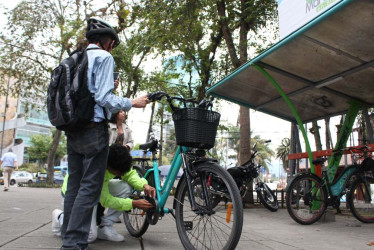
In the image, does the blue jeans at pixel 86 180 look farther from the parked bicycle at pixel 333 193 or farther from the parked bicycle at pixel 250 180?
the parked bicycle at pixel 250 180

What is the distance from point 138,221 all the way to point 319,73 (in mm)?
4106

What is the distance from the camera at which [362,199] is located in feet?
18.1

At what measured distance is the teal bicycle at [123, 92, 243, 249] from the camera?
259 cm

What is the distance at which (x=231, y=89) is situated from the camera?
7223 millimetres

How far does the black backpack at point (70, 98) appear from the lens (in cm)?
249

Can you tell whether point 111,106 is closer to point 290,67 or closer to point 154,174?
point 154,174

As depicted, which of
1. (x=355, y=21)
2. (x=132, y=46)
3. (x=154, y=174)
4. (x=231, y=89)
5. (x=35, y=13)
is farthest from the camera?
(x=35, y=13)

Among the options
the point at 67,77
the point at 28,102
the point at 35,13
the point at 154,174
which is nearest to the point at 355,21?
the point at 154,174

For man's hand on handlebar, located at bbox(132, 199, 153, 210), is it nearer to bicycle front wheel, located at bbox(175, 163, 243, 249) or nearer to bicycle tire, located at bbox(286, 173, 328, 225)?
bicycle front wheel, located at bbox(175, 163, 243, 249)

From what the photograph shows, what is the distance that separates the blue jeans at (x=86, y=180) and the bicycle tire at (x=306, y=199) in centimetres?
395

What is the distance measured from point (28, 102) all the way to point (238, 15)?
49.8ft

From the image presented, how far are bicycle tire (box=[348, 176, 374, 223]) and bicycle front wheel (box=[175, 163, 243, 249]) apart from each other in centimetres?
365

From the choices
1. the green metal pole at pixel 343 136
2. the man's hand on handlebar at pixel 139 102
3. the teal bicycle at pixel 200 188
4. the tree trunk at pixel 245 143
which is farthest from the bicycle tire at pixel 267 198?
the man's hand on handlebar at pixel 139 102

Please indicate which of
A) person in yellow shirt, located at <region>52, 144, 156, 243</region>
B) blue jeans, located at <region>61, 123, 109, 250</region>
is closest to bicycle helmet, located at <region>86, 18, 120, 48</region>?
blue jeans, located at <region>61, 123, 109, 250</region>
